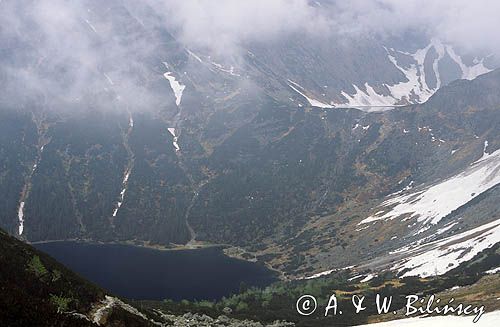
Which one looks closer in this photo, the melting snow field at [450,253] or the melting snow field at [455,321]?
the melting snow field at [455,321]

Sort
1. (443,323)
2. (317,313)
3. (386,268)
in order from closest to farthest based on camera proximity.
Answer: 1. (443,323)
2. (317,313)
3. (386,268)

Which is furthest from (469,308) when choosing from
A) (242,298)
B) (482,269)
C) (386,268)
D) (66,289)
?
(386,268)

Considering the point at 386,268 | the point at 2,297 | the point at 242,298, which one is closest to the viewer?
the point at 2,297

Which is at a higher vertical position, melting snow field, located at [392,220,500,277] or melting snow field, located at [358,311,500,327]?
melting snow field, located at [392,220,500,277]

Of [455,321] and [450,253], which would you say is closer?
[455,321]

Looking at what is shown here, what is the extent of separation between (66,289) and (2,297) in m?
19.8

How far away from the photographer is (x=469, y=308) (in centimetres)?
4472

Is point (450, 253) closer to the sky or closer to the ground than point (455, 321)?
closer to the sky

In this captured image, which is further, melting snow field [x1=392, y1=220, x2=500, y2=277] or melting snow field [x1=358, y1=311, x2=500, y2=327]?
melting snow field [x1=392, y1=220, x2=500, y2=277]

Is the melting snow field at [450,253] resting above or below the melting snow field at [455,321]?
above

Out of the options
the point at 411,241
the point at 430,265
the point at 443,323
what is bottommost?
the point at 443,323

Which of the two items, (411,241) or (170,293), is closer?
(170,293)

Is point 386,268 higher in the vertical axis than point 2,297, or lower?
higher

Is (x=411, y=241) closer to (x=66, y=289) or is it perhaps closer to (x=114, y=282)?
(x=114, y=282)
